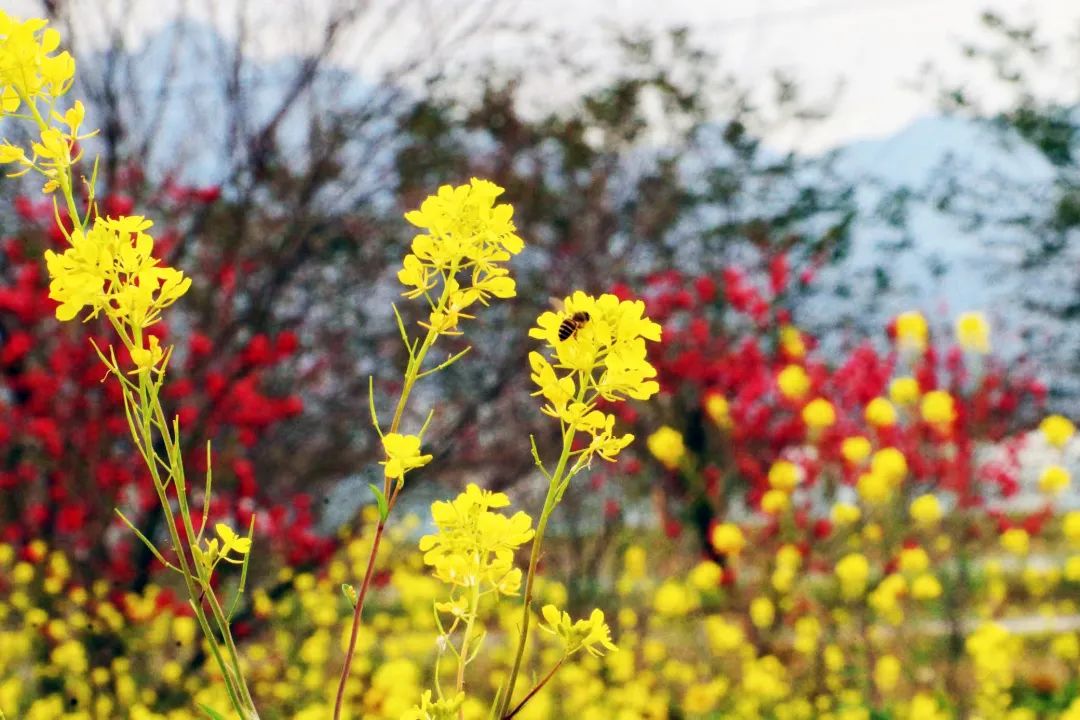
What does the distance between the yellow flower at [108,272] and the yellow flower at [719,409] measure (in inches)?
198

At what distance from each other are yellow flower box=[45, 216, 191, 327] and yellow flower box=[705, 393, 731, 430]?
5031 millimetres

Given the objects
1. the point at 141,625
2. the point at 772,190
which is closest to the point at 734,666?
the point at 141,625

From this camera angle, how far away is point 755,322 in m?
7.66

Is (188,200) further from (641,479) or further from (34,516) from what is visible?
(641,479)

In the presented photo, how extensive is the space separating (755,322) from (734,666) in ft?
8.07

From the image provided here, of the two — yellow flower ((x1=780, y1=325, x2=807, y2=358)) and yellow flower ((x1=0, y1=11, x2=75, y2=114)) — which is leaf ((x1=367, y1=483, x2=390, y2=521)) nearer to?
yellow flower ((x1=0, y1=11, x2=75, y2=114))

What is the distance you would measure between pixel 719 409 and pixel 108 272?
5.36 metres

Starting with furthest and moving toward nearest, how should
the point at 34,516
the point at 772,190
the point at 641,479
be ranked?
the point at 772,190, the point at 641,479, the point at 34,516

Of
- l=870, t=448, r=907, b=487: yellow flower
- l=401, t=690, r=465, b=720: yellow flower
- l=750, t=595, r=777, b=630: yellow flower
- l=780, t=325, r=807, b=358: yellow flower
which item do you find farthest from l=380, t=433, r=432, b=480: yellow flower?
l=780, t=325, r=807, b=358: yellow flower

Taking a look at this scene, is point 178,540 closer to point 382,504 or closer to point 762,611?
point 382,504

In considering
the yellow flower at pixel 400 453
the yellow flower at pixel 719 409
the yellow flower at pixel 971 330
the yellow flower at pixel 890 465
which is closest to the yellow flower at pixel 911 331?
the yellow flower at pixel 971 330

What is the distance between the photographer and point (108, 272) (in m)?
1.05

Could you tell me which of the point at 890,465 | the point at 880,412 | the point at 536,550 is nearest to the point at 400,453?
the point at 536,550

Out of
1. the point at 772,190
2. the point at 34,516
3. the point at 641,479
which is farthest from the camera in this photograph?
the point at 772,190
